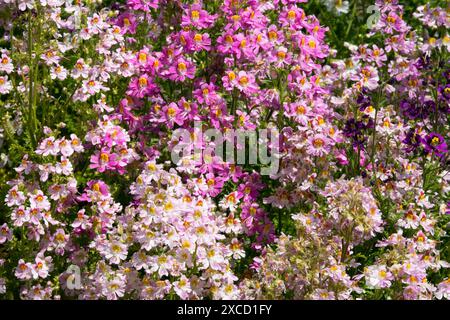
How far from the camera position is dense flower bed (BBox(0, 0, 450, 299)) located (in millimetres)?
4074

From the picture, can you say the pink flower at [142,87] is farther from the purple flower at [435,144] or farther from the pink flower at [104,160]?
the purple flower at [435,144]

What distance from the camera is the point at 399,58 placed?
512cm

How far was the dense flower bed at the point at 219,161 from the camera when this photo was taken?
4.07m

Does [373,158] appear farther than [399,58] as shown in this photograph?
No

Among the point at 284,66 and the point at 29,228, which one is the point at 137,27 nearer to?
the point at 284,66

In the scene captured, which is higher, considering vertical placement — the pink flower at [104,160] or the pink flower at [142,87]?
the pink flower at [142,87]

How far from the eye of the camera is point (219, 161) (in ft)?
15.1

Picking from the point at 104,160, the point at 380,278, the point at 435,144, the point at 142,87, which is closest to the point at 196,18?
the point at 142,87

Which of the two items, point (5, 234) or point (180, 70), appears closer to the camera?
point (5, 234)

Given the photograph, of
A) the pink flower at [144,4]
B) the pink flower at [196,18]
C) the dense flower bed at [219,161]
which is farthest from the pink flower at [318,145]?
the pink flower at [144,4]

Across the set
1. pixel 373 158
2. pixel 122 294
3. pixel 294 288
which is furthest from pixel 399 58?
pixel 122 294

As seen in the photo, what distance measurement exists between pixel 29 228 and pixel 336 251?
4.55 feet

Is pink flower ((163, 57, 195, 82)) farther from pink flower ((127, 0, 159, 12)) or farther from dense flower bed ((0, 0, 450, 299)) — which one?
pink flower ((127, 0, 159, 12))

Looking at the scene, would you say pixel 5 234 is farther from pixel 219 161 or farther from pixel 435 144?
pixel 435 144
